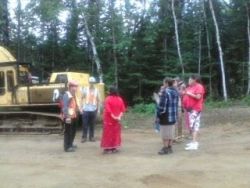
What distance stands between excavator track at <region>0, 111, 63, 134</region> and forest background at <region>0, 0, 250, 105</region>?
1427 centimetres

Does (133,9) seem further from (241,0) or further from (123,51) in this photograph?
(241,0)

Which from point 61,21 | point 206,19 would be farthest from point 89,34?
point 206,19

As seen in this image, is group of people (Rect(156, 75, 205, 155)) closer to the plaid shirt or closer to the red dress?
the plaid shirt

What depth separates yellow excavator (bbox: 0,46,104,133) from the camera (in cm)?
1847

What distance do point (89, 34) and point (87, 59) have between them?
4.23 metres

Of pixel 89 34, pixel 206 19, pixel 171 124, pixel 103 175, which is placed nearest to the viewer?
pixel 103 175

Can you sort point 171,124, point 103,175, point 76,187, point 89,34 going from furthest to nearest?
point 89,34, point 171,124, point 103,175, point 76,187

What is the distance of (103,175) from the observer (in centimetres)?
1022

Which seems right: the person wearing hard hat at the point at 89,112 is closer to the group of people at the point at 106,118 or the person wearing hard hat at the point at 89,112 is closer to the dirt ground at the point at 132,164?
the dirt ground at the point at 132,164

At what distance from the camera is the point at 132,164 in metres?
11.3

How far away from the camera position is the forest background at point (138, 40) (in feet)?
113

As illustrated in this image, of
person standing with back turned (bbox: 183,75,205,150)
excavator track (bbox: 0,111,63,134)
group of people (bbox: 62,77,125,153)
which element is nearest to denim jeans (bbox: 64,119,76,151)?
group of people (bbox: 62,77,125,153)

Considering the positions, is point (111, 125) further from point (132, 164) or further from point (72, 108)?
point (132, 164)

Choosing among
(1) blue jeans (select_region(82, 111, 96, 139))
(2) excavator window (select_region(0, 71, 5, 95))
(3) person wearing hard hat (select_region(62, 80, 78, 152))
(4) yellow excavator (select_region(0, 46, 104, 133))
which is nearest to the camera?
(3) person wearing hard hat (select_region(62, 80, 78, 152))
